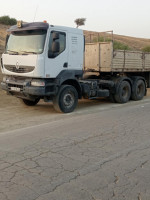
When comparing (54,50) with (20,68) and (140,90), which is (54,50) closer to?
(20,68)

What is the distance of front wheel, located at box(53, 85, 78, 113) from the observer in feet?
31.6

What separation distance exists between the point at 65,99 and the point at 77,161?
4.99 metres

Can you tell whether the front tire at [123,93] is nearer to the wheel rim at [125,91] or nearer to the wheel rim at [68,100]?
the wheel rim at [125,91]

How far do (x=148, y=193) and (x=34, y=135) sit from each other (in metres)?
3.54

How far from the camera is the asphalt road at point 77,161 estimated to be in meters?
3.89

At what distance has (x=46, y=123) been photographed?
322 inches

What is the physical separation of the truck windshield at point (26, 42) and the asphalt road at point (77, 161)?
8.10 feet

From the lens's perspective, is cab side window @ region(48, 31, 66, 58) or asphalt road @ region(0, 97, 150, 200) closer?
asphalt road @ region(0, 97, 150, 200)

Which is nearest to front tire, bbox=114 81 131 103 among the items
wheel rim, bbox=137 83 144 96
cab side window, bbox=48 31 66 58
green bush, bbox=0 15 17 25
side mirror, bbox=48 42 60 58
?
wheel rim, bbox=137 83 144 96

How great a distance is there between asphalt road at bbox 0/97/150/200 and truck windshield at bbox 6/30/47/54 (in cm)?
Answer: 247

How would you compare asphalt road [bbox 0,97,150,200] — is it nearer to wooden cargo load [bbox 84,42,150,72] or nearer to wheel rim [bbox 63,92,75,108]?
wheel rim [bbox 63,92,75,108]

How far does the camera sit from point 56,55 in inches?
366

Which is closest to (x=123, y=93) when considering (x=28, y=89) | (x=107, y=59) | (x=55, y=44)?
(x=107, y=59)

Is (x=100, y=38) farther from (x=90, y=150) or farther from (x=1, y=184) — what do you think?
(x=1, y=184)
